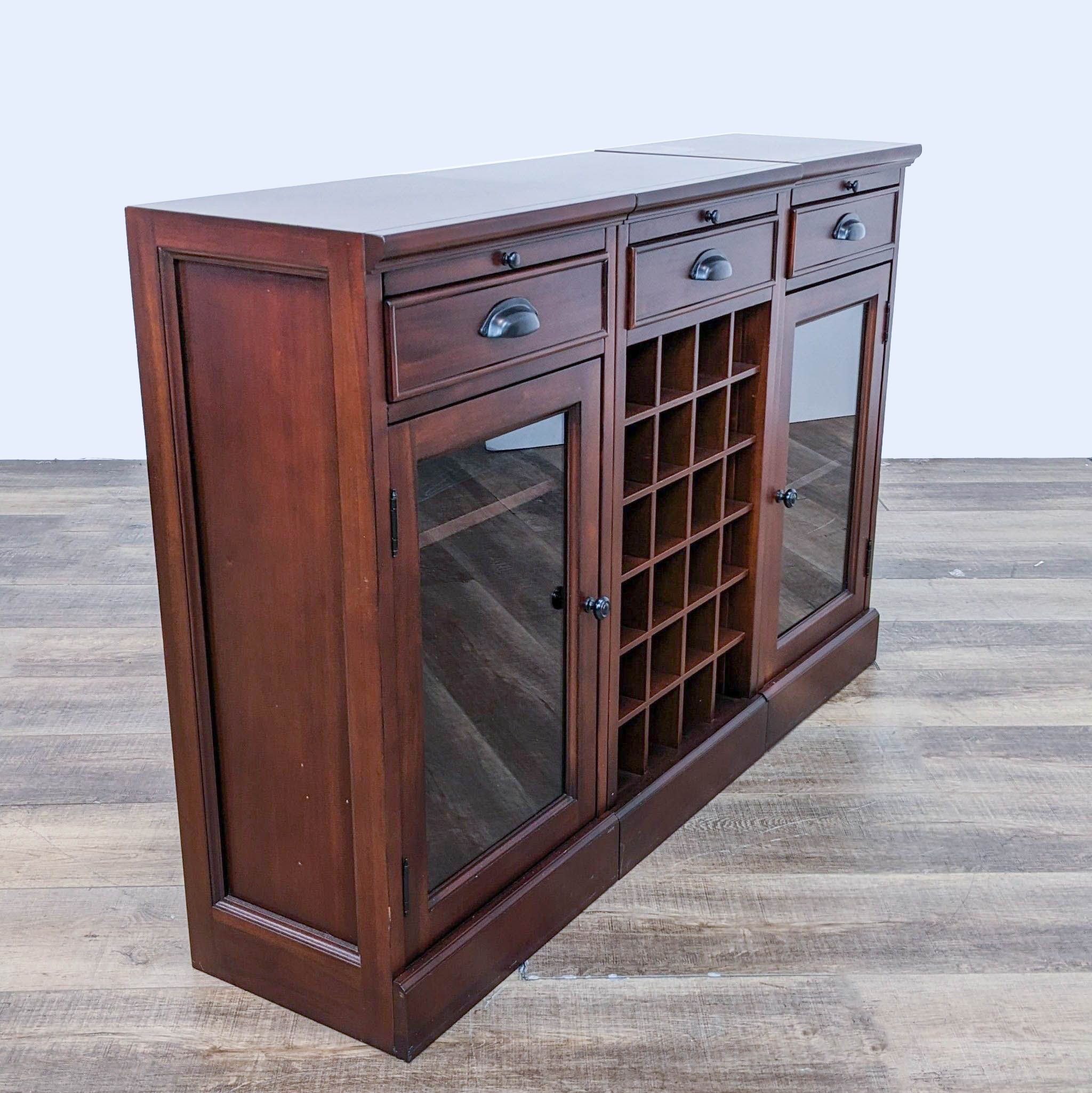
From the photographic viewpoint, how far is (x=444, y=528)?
63.5 inches

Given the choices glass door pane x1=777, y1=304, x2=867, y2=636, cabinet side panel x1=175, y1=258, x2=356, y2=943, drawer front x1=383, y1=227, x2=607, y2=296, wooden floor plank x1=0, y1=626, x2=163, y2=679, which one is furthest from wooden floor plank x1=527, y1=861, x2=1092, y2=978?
wooden floor plank x1=0, y1=626, x2=163, y2=679

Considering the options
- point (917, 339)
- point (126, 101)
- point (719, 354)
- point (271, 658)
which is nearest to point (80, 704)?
point (271, 658)

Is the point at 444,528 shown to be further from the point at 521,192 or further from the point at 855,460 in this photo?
the point at 855,460

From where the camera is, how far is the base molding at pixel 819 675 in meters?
2.52

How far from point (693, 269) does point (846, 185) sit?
534 millimetres

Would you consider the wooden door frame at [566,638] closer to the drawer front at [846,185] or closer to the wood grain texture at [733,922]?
the wood grain texture at [733,922]

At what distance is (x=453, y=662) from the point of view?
1688mm

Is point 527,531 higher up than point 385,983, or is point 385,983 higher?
point 527,531

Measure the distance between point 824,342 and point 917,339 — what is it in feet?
6.31

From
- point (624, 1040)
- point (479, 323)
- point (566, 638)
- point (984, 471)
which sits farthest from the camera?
point (984, 471)

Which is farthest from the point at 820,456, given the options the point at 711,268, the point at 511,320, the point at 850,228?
the point at 511,320

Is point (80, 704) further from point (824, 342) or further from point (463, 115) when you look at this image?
point (463, 115)

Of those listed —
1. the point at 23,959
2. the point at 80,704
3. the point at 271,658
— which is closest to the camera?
the point at 271,658

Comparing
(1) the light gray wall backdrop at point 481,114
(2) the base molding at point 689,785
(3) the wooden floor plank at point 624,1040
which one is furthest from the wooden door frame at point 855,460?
(1) the light gray wall backdrop at point 481,114
